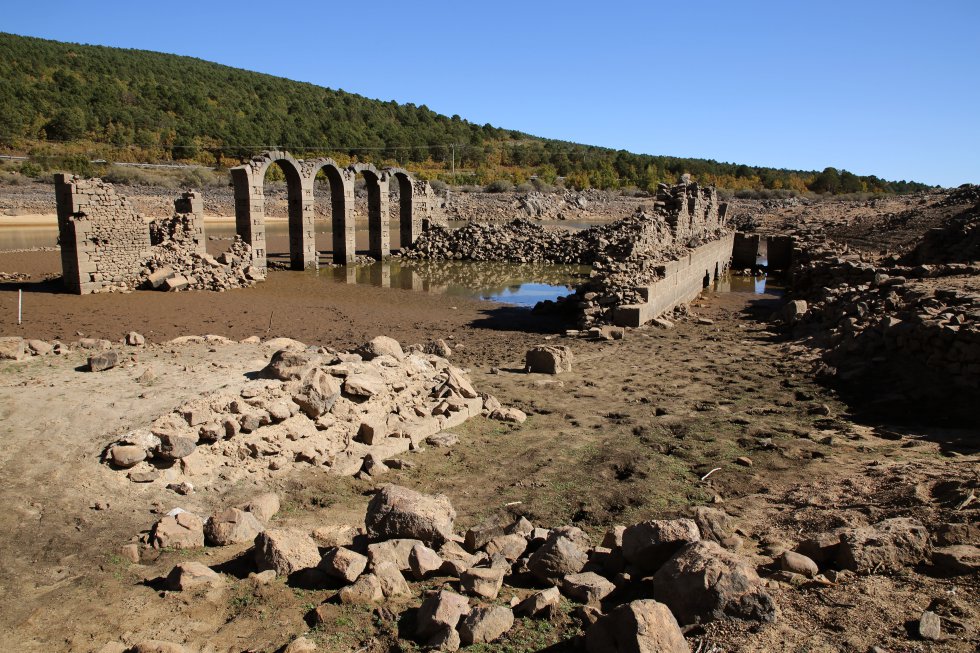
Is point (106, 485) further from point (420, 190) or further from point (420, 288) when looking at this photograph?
point (420, 190)

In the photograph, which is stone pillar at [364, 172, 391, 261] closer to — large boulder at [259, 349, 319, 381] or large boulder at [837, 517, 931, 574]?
large boulder at [259, 349, 319, 381]

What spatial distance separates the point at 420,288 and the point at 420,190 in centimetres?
1043

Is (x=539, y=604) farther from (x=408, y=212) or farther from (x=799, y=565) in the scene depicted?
(x=408, y=212)

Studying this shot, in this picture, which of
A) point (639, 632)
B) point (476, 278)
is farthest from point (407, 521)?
point (476, 278)

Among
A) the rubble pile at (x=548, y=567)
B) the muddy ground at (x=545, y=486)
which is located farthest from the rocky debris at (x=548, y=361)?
the rubble pile at (x=548, y=567)

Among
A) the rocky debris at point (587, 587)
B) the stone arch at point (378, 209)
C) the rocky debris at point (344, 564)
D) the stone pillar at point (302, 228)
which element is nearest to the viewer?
the rocky debris at point (587, 587)

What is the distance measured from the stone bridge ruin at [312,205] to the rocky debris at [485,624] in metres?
19.6

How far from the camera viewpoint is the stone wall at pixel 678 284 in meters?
14.1

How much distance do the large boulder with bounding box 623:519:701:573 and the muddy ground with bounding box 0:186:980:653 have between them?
500mm

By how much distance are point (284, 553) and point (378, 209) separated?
24.0 m

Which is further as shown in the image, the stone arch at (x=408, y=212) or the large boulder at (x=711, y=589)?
the stone arch at (x=408, y=212)

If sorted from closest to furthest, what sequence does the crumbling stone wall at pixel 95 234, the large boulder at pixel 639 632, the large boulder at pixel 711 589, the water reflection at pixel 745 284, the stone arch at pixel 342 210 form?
the large boulder at pixel 639 632 < the large boulder at pixel 711 589 < the crumbling stone wall at pixel 95 234 < the water reflection at pixel 745 284 < the stone arch at pixel 342 210

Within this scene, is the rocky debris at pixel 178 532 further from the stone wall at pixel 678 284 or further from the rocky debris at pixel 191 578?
the stone wall at pixel 678 284

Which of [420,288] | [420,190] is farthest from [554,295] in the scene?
[420,190]
